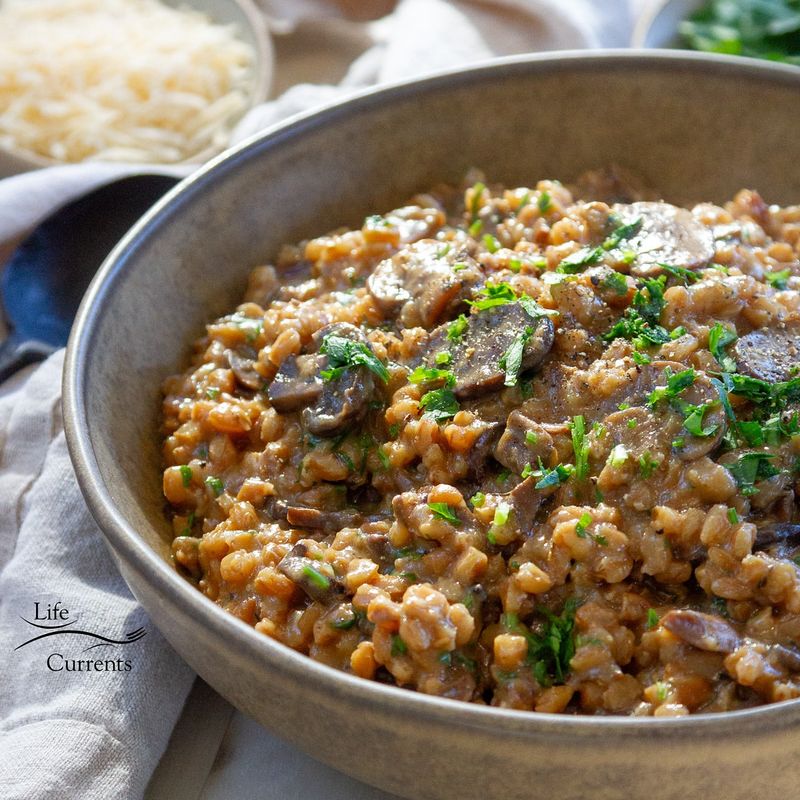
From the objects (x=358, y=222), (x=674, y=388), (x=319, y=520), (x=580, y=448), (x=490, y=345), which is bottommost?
(x=319, y=520)

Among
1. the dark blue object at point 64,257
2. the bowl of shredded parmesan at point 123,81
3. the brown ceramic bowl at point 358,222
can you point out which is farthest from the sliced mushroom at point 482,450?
the bowl of shredded parmesan at point 123,81

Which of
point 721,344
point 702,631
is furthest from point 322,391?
point 702,631

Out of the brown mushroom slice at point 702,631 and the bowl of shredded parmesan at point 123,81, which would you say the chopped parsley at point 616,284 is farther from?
the bowl of shredded parmesan at point 123,81

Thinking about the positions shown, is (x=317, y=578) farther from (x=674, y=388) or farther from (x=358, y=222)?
(x=358, y=222)

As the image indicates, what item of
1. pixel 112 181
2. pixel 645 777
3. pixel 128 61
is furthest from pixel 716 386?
pixel 128 61

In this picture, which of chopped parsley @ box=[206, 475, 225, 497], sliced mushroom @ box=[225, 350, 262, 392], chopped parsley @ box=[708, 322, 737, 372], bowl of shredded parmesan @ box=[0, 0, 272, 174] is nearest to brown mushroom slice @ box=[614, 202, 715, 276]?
chopped parsley @ box=[708, 322, 737, 372]
